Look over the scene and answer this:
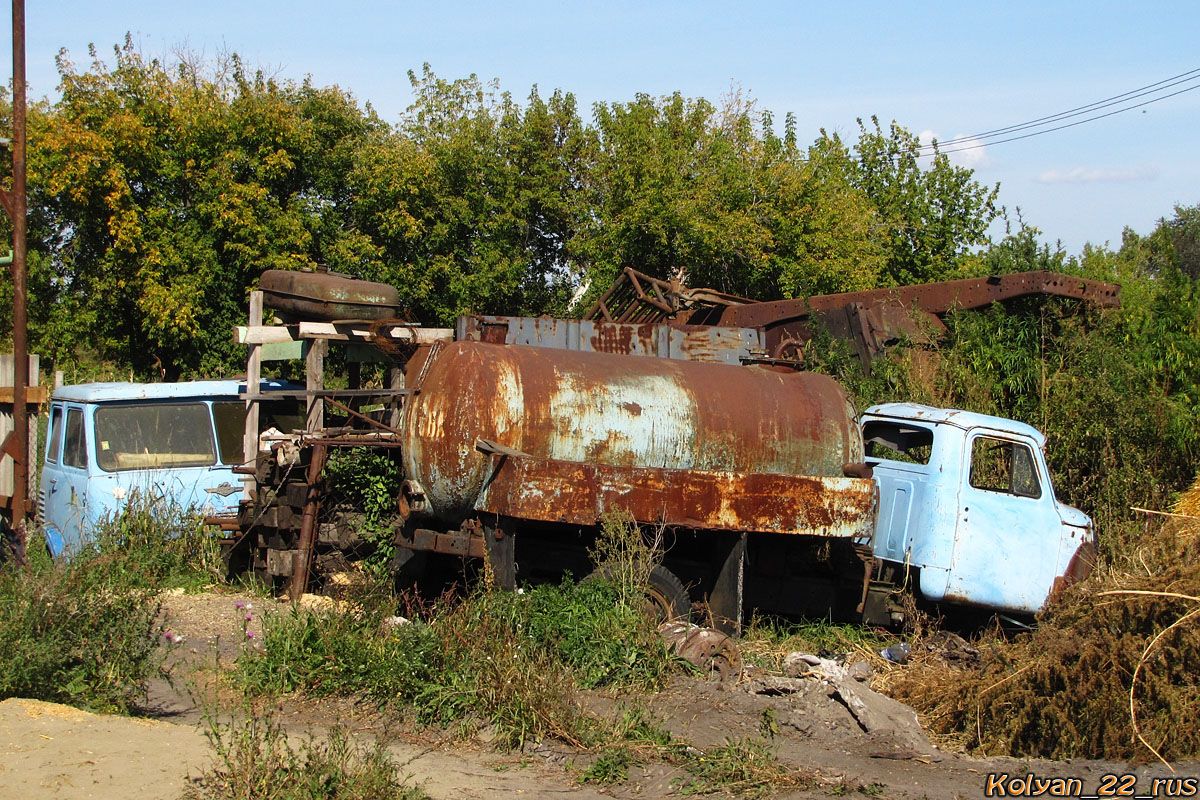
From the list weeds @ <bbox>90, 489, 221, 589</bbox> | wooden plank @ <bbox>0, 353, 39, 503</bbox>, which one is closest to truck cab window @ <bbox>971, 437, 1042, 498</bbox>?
weeds @ <bbox>90, 489, 221, 589</bbox>

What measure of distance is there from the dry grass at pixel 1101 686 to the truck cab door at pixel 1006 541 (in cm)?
125

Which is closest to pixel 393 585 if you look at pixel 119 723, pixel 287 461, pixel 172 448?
pixel 287 461

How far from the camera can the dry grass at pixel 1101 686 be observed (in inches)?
235

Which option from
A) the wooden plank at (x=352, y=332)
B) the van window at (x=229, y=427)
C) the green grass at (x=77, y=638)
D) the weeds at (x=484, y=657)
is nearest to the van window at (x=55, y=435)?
the van window at (x=229, y=427)

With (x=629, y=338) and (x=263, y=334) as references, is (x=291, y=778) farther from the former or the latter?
(x=629, y=338)

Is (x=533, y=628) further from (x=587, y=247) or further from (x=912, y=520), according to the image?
(x=587, y=247)

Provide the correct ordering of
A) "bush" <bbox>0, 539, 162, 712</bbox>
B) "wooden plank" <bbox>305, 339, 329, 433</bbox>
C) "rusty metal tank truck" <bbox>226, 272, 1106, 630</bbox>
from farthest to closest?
"wooden plank" <bbox>305, 339, 329, 433</bbox>, "rusty metal tank truck" <bbox>226, 272, 1106, 630</bbox>, "bush" <bbox>0, 539, 162, 712</bbox>

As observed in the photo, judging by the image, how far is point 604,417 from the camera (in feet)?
24.6

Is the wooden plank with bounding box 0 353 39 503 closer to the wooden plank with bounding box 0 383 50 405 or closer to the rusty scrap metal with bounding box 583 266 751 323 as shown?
the wooden plank with bounding box 0 383 50 405

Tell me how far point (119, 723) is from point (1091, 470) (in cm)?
897

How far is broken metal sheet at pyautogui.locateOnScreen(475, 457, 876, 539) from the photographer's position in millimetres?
6941

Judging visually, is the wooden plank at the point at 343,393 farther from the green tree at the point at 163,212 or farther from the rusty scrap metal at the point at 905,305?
the green tree at the point at 163,212

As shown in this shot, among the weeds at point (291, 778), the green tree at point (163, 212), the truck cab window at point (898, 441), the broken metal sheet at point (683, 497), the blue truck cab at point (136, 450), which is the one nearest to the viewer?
the weeds at point (291, 778)

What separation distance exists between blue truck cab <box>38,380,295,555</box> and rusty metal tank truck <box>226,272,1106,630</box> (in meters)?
1.29
